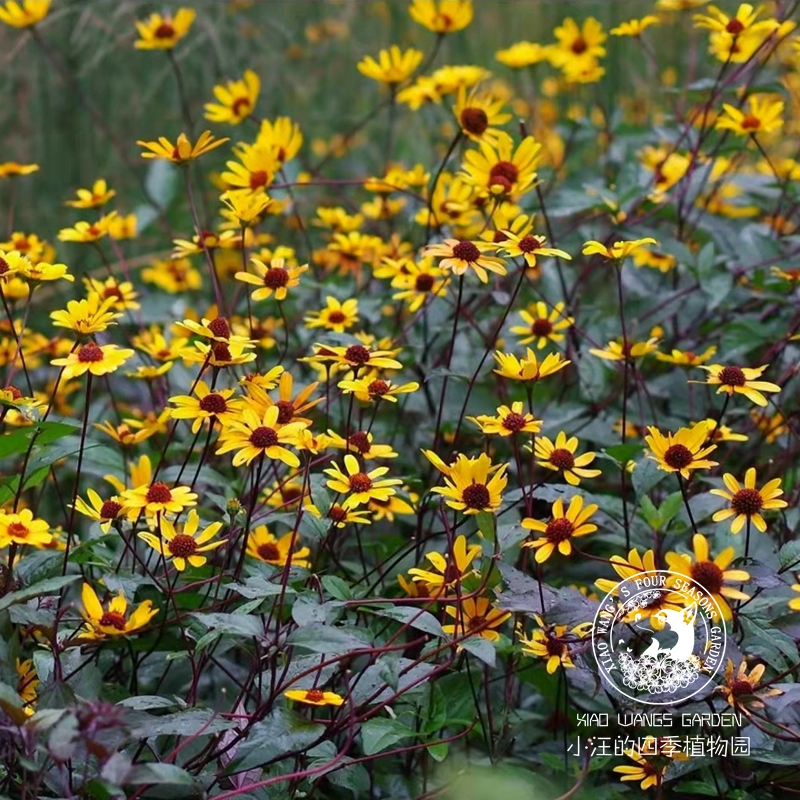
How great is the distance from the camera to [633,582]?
0.92 metres

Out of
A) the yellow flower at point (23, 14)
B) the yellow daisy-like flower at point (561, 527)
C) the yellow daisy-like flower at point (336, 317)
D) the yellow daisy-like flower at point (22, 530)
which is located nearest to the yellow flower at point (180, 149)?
the yellow daisy-like flower at point (336, 317)

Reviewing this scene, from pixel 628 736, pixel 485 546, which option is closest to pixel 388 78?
pixel 485 546

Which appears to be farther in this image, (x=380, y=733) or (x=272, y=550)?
(x=272, y=550)

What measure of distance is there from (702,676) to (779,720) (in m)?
0.12

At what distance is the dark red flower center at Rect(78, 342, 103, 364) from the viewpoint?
997mm

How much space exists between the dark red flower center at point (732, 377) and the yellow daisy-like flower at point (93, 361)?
0.55 m

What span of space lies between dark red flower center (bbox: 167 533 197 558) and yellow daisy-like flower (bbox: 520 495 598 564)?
0.29 meters

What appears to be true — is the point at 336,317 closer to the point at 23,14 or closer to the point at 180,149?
the point at 180,149

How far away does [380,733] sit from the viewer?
2.96ft

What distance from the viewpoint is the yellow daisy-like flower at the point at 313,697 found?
0.86 metres

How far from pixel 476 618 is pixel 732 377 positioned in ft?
1.11

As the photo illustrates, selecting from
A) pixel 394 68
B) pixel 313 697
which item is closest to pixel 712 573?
pixel 313 697

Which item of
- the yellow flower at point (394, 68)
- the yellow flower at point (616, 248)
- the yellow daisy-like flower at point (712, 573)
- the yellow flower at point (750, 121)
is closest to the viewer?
the yellow daisy-like flower at point (712, 573)

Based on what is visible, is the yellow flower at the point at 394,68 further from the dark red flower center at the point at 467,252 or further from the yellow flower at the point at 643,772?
the yellow flower at the point at 643,772
